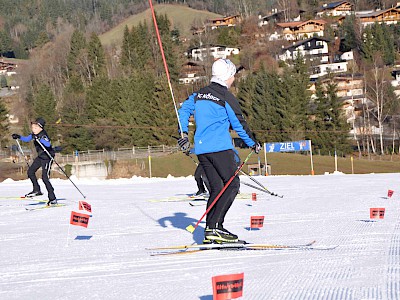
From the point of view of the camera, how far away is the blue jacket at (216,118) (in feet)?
17.0

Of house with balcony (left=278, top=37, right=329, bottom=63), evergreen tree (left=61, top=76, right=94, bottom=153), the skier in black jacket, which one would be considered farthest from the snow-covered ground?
house with balcony (left=278, top=37, right=329, bottom=63)

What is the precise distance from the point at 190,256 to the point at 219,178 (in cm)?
80

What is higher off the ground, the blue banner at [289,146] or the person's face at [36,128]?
the person's face at [36,128]

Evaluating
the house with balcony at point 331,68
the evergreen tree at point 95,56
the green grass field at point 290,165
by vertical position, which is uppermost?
the evergreen tree at point 95,56

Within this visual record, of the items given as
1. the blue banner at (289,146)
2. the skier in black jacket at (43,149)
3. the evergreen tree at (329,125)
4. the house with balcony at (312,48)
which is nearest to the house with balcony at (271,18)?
the house with balcony at (312,48)

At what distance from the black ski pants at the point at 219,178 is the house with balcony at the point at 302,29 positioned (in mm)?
98268

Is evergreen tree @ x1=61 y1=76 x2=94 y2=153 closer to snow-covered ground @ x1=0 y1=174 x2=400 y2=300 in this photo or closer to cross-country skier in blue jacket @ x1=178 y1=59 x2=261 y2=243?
snow-covered ground @ x1=0 y1=174 x2=400 y2=300

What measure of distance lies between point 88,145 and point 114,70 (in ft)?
99.4

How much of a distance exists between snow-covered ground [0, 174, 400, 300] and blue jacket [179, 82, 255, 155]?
0.88m

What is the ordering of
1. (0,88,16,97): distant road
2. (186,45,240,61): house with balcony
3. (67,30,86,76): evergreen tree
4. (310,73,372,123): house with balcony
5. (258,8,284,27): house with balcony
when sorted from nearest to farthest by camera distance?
1. (310,73,372,123): house with balcony
2. (67,30,86,76): evergreen tree
3. (186,45,240,61): house with balcony
4. (0,88,16,97): distant road
5. (258,8,284,27): house with balcony

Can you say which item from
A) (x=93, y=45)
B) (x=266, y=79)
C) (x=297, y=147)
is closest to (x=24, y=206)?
(x=297, y=147)

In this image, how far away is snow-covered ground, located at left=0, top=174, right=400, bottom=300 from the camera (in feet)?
12.0

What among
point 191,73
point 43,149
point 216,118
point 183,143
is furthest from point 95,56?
point 216,118

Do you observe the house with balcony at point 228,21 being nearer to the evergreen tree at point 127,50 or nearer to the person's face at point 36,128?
the evergreen tree at point 127,50
